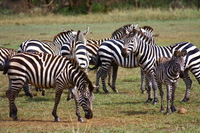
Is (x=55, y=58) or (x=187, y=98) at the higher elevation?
(x=55, y=58)

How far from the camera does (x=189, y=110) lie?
333 inches

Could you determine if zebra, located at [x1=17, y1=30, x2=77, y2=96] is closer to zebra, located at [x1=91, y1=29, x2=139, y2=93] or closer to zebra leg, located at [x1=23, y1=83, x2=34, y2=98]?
zebra leg, located at [x1=23, y1=83, x2=34, y2=98]

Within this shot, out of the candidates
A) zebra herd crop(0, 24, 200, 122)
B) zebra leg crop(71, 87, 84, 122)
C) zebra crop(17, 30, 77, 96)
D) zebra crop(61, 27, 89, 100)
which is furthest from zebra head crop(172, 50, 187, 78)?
zebra crop(17, 30, 77, 96)

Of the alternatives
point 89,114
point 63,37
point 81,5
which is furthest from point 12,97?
point 81,5

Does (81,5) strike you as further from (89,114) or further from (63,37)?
(89,114)

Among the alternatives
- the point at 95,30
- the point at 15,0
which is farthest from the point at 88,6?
the point at 95,30

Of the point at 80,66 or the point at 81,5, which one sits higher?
the point at 80,66

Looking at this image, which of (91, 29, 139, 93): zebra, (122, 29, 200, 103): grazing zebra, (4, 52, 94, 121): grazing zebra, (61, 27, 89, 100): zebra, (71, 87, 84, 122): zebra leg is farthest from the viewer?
(91, 29, 139, 93): zebra

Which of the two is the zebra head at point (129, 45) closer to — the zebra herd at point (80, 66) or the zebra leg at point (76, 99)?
the zebra herd at point (80, 66)

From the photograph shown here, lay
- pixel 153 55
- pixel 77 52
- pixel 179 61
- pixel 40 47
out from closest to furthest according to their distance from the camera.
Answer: pixel 179 61
pixel 153 55
pixel 77 52
pixel 40 47

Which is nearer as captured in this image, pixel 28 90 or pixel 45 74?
pixel 45 74

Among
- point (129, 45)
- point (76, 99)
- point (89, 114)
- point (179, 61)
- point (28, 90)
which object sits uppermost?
point (129, 45)

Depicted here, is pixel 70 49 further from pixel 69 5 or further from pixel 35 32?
pixel 69 5

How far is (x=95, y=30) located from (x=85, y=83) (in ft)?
66.6
